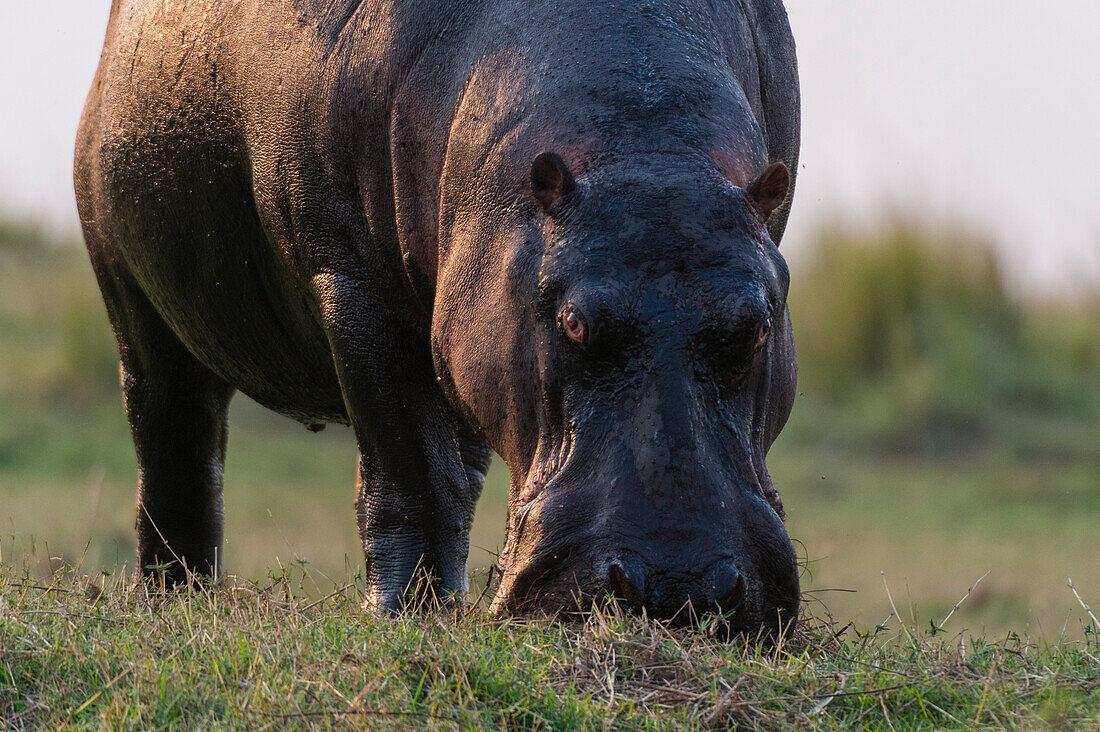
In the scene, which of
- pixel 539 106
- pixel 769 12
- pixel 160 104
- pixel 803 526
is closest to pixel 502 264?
pixel 539 106

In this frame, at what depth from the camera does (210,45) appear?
4738mm

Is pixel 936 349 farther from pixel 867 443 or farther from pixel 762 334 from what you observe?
pixel 762 334

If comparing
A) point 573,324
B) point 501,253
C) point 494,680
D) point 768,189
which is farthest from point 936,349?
point 494,680

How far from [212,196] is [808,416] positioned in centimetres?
1024

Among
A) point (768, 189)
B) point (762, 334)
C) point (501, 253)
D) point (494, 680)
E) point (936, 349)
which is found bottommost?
point (936, 349)

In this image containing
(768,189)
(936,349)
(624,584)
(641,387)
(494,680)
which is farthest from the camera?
(936,349)

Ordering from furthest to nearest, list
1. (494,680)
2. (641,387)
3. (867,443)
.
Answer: (867,443) < (641,387) < (494,680)

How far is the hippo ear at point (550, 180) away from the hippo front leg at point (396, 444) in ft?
3.25

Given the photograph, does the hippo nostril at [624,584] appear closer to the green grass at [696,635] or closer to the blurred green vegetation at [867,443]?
the green grass at [696,635]

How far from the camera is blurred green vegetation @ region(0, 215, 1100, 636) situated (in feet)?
34.1

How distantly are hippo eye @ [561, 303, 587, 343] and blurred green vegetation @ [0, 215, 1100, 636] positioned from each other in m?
6.36

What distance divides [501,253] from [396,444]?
37.7 inches

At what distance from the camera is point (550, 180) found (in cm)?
340

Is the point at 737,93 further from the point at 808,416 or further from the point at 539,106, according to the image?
the point at 808,416
